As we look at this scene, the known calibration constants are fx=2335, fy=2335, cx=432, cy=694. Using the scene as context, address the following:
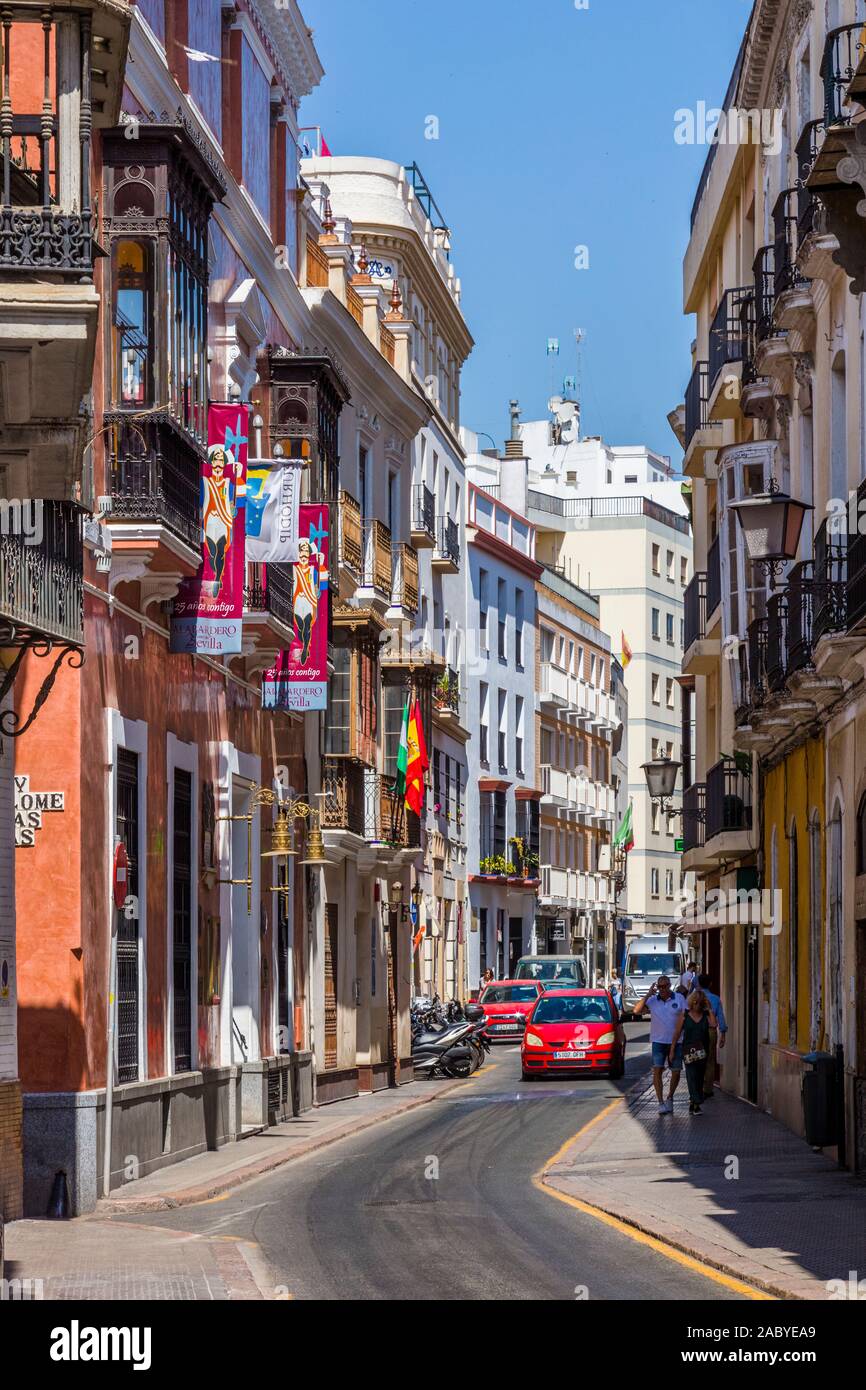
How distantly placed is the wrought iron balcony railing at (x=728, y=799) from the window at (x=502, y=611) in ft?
112

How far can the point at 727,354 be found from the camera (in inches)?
1348

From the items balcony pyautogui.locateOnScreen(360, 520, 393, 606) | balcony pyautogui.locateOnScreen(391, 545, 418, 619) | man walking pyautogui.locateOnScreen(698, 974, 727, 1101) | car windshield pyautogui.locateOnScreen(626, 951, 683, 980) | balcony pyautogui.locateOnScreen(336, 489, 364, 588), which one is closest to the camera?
man walking pyautogui.locateOnScreen(698, 974, 727, 1101)

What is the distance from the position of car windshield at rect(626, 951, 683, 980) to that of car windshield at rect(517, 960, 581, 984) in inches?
489

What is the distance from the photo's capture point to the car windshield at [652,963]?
233 feet

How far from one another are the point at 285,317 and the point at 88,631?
41.8 ft

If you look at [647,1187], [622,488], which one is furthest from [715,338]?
[622,488]

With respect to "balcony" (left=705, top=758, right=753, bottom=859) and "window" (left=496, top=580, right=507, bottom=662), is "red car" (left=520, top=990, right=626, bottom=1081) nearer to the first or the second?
"balcony" (left=705, top=758, right=753, bottom=859)

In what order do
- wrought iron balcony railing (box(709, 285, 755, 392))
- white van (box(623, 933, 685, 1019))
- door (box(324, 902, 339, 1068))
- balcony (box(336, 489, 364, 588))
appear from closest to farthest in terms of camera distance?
wrought iron balcony railing (box(709, 285, 755, 392)) < door (box(324, 902, 339, 1068)) < balcony (box(336, 489, 364, 588)) < white van (box(623, 933, 685, 1019))

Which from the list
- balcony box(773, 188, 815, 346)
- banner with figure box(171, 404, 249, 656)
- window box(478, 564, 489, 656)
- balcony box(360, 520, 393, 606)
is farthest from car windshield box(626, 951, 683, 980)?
banner with figure box(171, 404, 249, 656)

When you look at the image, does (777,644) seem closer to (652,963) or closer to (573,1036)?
(573,1036)

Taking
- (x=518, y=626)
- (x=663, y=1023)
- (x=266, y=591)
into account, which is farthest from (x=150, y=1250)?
(x=518, y=626)

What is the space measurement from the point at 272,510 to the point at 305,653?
4.56m

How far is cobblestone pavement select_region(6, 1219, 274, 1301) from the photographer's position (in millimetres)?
13273
